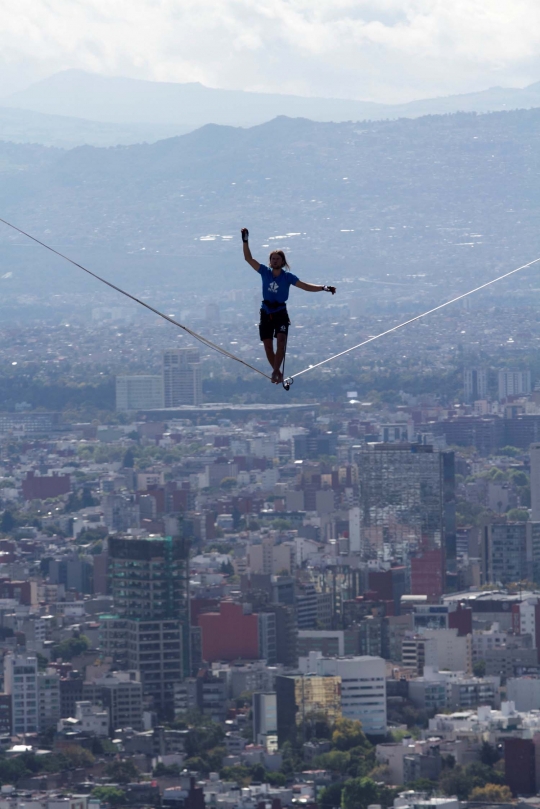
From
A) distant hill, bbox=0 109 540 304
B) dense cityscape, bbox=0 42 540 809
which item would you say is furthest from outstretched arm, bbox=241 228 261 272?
distant hill, bbox=0 109 540 304

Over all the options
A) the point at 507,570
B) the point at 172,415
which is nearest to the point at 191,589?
the point at 507,570

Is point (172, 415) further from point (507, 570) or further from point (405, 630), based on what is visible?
point (405, 630)

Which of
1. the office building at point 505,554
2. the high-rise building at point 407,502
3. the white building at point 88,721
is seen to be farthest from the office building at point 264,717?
→ the high-rise building at point 407,502

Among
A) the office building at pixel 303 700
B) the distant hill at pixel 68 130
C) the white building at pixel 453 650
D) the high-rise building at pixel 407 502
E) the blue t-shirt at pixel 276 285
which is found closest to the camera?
the blue t-shirt at pixel 276 285

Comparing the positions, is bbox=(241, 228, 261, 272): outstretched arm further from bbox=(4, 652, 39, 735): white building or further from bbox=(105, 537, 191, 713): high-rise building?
bbox=(105, 537, 191, 713): high-rise building

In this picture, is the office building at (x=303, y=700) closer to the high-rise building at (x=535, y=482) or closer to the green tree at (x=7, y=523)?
the high-rise building at (x=535, y=482)

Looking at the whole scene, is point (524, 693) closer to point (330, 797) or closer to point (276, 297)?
point (330, 797)

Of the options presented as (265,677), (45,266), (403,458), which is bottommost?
(265,677)
